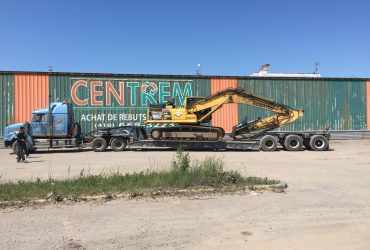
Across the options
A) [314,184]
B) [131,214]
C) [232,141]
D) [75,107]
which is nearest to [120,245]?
[131,214]

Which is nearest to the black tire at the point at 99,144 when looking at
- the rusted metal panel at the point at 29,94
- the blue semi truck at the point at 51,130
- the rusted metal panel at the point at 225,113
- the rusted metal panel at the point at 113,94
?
the blue semi truck at the point at 51,130

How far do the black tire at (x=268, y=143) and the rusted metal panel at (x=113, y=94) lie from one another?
7799 mm

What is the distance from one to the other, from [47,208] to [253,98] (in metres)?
17.5

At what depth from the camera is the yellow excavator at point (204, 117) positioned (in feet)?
75.4

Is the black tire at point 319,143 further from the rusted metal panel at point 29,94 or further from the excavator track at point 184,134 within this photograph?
the rusted metal panel at point 29,94

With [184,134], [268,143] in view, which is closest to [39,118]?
[184,134]

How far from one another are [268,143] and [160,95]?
8.96m

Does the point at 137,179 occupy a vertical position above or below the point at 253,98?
below

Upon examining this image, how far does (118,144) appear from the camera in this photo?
74.8 ft

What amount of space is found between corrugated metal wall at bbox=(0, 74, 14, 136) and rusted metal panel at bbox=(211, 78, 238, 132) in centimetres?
1331

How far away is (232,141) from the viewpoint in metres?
23.0

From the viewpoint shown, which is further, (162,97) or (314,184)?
(162,97)

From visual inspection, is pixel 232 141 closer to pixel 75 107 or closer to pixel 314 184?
pixel 75 107

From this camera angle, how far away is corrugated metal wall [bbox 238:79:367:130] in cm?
2972
